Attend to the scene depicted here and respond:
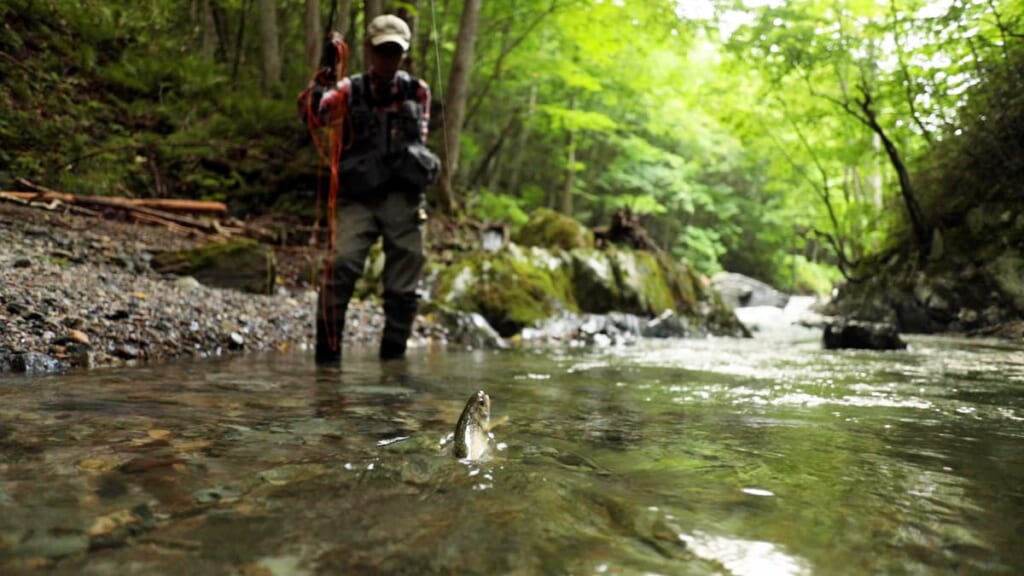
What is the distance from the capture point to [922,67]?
36.0ft

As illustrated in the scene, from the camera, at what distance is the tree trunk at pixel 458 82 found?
11.9 m

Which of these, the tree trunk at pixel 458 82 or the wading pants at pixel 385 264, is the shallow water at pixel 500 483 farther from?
the tree trunk at pixel 458 82

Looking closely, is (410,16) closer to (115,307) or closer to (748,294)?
(115,307)

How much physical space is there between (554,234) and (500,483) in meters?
11.9

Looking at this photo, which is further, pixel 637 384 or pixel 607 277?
pixel 607 277

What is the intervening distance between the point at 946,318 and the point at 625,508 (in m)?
12.1

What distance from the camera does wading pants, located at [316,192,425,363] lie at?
181 inches

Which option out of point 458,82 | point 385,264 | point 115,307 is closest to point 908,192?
point 458,82

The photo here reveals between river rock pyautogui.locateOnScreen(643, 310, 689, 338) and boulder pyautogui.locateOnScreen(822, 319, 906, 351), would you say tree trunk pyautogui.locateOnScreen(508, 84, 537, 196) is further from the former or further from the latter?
boulder pyautogui.locateOnScreen(822, 319, 906, 351)

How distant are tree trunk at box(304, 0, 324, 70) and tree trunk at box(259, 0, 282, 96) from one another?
94.8 inches

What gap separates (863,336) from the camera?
25.1ft

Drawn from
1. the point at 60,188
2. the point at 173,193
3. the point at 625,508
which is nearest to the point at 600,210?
the point at 173,193

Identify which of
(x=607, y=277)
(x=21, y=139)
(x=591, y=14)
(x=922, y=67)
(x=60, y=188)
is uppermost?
(x=591, y=14)

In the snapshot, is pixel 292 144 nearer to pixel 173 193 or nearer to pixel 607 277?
pixel 173 193
